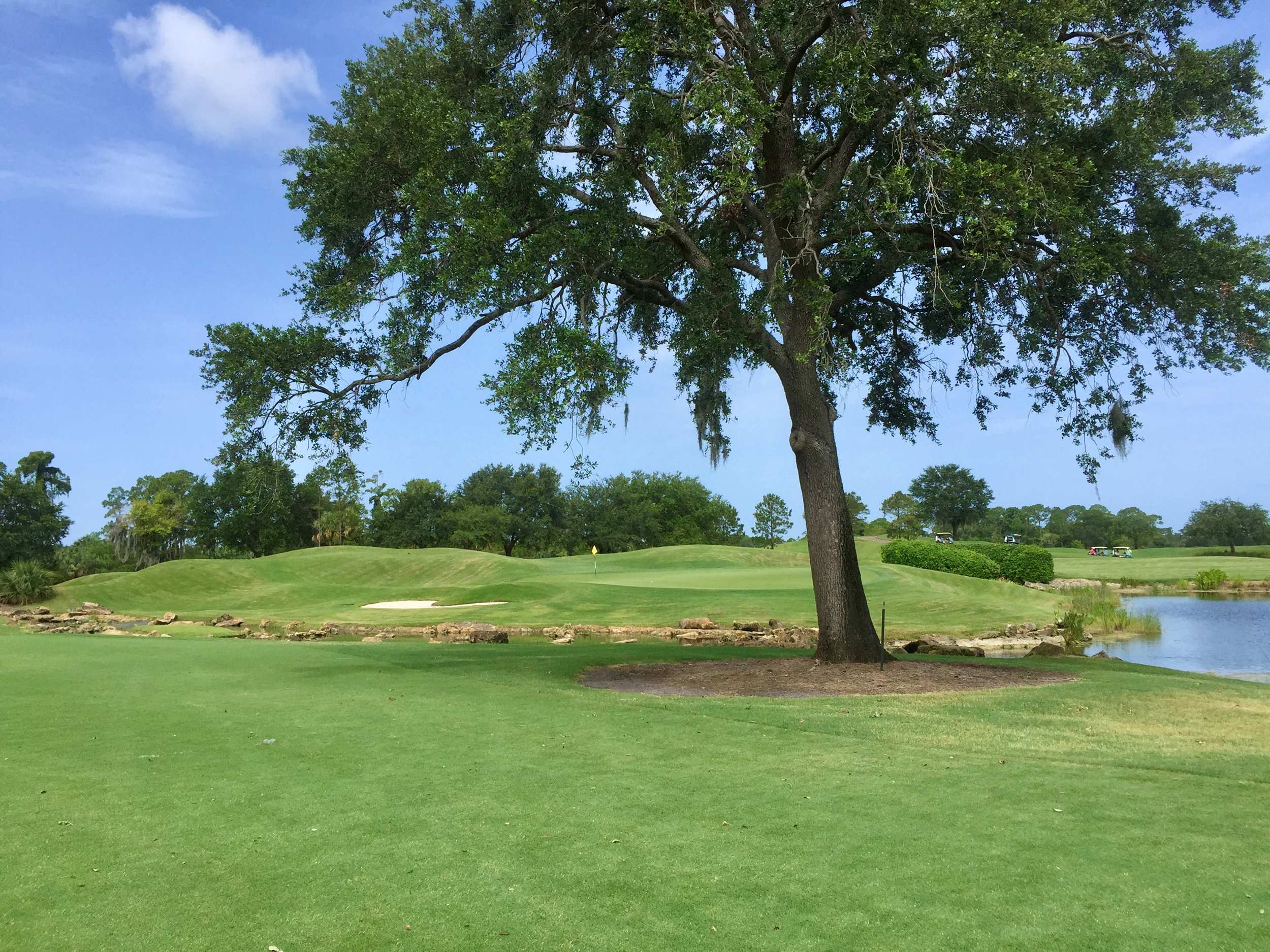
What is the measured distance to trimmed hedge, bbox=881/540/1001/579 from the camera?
32.0 m

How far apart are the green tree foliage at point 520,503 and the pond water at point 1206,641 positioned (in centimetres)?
4637

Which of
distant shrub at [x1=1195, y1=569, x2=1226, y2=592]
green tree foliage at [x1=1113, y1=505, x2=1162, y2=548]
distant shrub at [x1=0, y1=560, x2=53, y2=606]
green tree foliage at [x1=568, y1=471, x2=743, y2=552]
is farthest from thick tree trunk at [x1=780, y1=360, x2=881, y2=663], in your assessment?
green tree foliage at [x1=1113, y1=505, x2=1162, y2=548]

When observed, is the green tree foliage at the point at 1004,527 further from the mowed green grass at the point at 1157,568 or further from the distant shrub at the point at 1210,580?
the distant shrub at the point at 1210,580

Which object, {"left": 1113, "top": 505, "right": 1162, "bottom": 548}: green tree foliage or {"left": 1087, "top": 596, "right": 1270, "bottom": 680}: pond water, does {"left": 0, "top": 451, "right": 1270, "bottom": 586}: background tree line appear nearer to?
{"left": 1113, "top": 505, "right": 1162, "bottom": 548}: green tree foliage

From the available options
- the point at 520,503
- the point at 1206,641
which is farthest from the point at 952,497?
the point at 1206,641

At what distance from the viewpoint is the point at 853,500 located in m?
71.8

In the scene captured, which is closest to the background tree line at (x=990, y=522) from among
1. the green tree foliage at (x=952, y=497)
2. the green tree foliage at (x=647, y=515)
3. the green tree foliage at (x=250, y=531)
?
the green tree foliage at (x=952, y=497)

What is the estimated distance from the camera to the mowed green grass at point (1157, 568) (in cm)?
4194

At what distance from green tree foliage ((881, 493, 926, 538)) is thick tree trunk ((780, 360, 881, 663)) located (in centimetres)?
5623

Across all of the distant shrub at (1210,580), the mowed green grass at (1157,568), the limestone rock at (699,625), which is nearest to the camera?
the limestone rock at (699,625)

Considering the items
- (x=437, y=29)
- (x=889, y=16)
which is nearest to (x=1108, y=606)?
(x=889, y=16)

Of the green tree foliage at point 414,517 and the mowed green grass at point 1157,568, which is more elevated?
the green tree foliage at point 414,517

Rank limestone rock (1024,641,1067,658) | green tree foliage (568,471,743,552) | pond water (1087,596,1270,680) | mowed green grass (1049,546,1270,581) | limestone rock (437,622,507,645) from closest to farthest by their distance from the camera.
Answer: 1. limestone rock (1024,641,1067,658)
2. pond water (1087,596,1270,680)
3. limestone rock (437,622,507,645)
4. mowed green grass (1049,546,1270,581)
5. green tree foliage (568,471,743,552)

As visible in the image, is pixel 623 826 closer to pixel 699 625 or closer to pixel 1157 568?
pixel 699 625
